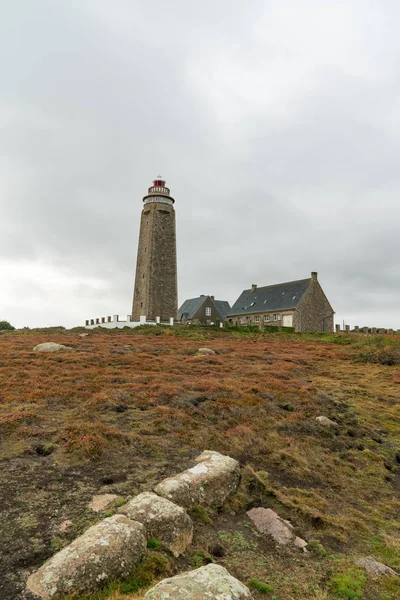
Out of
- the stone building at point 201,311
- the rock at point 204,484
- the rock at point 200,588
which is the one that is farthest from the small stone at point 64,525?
the stone building at point 201,311

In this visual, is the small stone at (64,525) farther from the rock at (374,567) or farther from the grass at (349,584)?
the rock at (374,567)

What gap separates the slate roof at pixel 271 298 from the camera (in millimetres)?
66812

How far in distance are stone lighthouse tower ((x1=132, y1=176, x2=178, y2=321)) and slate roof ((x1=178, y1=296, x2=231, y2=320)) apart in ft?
63.2

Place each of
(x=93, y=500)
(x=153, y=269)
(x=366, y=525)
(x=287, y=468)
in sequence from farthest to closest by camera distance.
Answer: (x=153, y=269) → (x=287, y=468) → (x=366, y=525) → (x=93, y=500)

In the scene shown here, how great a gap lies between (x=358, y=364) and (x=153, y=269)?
110 ft

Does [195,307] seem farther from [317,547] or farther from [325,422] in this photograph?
[317,547]

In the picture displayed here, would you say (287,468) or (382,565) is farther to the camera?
(287,468)

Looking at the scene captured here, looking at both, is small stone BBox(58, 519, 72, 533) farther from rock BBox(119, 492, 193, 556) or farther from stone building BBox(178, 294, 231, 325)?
stone building BBox(178, 294, 231, 325)

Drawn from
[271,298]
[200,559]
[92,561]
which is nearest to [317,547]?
[200,559]

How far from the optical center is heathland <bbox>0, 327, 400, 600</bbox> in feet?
19.2

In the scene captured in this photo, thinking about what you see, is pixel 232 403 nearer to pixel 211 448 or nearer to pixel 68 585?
pixel 211 448

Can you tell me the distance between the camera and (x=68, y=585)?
15.7 ft

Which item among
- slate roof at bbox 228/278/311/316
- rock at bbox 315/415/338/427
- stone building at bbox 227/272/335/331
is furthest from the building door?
rock at bbox 315/415/338/427

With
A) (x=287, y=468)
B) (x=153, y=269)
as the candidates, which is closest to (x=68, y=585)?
(x=287, y=468)
